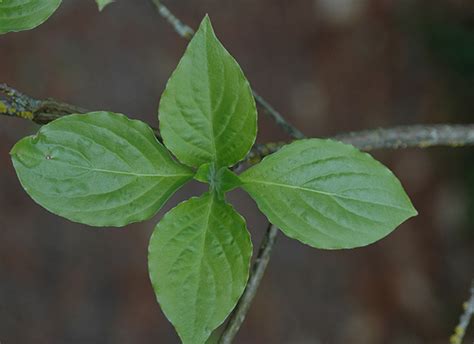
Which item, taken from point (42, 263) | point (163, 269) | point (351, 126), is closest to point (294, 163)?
point (163, 269)

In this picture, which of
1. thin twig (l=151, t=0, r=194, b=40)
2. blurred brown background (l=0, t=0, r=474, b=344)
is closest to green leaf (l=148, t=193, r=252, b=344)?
thin twig (l=151, t=0, r=194, b=40)

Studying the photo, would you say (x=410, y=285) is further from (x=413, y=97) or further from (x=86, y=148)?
(x=86, y=148)

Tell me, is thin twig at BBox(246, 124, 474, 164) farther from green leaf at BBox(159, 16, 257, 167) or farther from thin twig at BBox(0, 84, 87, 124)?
thin twig at BBox(0, 84, 87, 124)

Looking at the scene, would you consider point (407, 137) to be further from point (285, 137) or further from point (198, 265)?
point (285, 137)

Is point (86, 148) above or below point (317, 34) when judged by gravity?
above


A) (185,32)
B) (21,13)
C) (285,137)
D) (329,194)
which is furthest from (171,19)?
(285,137)

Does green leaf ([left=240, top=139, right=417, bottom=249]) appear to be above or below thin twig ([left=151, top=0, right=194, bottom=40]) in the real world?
below

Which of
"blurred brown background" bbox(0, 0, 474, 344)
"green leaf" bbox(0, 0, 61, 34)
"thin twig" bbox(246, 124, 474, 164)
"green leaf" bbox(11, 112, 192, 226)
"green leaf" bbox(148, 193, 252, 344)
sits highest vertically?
"green leaf" bbox(0, 0, 61, 34)
